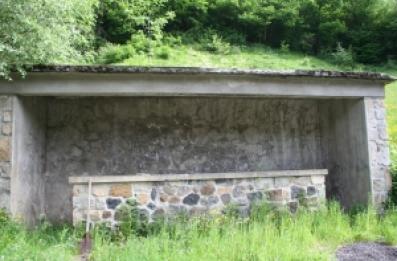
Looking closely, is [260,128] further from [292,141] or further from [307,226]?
[307,226]

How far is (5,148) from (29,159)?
2.91 feet

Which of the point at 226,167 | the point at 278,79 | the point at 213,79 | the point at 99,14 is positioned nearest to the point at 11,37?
the point at 213,79

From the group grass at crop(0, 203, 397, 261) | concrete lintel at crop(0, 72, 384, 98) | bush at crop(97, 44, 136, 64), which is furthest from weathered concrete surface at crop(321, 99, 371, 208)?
bush at crop(97, 44, 136, 64)

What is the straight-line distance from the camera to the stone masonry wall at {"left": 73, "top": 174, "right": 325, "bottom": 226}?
6020 mm

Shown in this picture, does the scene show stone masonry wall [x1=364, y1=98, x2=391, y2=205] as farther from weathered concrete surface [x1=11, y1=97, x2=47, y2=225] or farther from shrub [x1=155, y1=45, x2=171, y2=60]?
shrub [x1=155, y1=45, x2=171, y2=60]

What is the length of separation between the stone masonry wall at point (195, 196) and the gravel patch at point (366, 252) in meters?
1.30

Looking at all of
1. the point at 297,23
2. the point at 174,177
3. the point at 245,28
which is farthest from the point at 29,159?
the point at 297,23

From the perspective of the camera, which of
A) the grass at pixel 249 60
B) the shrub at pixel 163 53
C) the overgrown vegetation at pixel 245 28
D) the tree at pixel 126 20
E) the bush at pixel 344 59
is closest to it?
the grass at pixel 249 60

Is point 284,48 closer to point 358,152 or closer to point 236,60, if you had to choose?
point 236,60

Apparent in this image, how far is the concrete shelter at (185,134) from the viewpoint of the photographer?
6289 mm

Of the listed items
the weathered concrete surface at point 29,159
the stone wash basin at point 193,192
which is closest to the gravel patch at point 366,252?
the stone wash basin at point 193,192

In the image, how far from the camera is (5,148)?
6039mm

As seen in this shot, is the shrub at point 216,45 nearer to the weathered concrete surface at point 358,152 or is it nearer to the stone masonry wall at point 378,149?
the weathered concrete surface at point 358,152

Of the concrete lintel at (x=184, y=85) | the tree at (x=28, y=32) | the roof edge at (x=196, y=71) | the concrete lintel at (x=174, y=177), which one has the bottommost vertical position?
the concrete lintel at (x=174, y=177)
